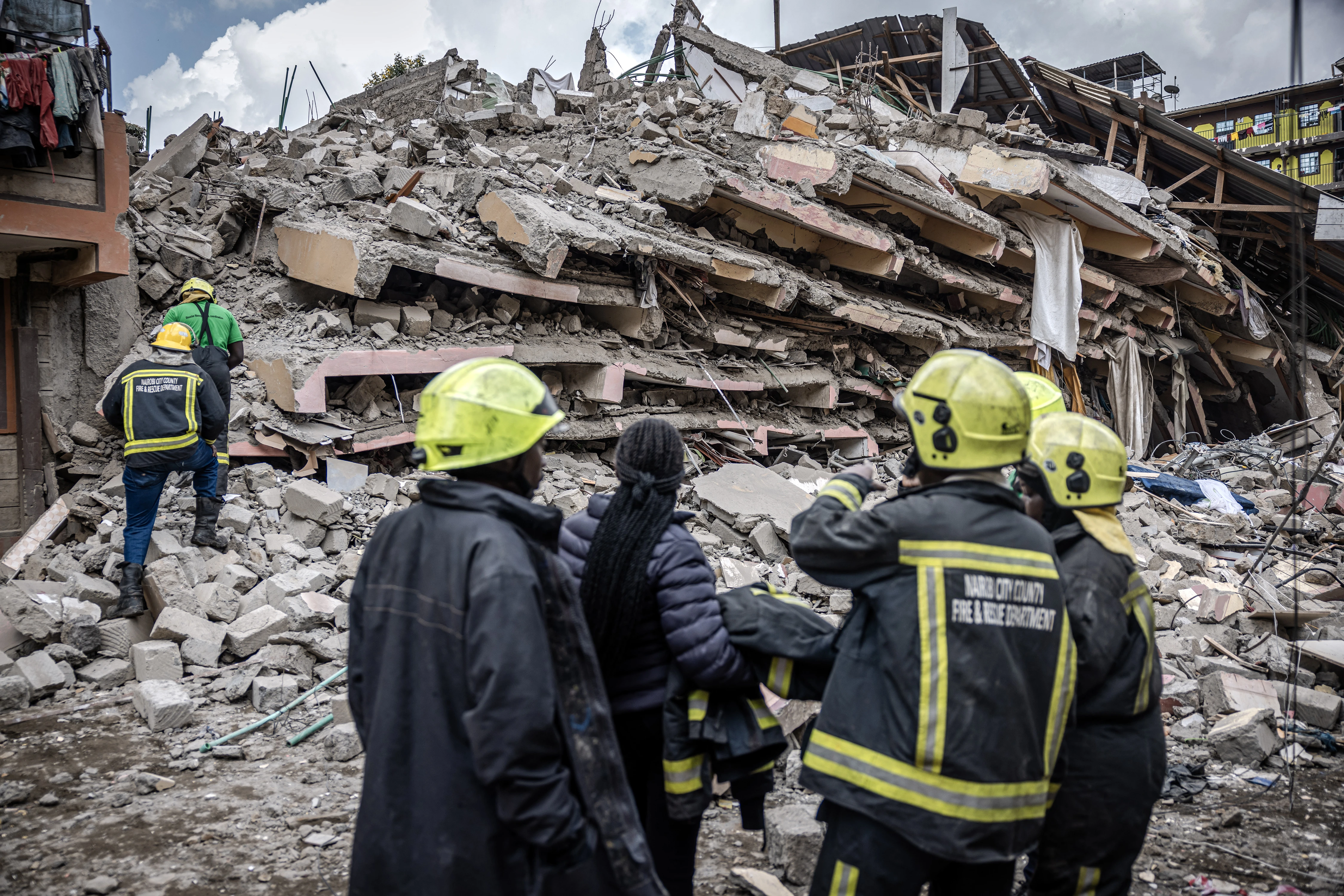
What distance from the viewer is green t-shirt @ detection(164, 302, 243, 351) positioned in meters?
5.86

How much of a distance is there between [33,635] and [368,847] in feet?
13.2

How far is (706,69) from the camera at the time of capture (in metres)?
12.9

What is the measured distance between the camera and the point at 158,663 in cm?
440

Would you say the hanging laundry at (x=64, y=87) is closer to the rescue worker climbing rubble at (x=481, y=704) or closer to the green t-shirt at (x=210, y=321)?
the green t-shirt at (x=210, y=321)

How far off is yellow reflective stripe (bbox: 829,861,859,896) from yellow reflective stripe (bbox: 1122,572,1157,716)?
887 millimetres

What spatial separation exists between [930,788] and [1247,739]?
3.30 metres

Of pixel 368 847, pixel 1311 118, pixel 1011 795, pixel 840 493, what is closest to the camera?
pixel 368 847

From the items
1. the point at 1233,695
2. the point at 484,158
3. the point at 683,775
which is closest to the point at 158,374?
the point at 484,158

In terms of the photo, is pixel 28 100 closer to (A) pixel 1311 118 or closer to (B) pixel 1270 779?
(B) pixel 1270 779

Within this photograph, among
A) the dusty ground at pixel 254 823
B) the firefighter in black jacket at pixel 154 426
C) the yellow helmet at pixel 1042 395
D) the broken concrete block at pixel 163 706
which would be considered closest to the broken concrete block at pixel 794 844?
the dusty ground at pixel 254 823

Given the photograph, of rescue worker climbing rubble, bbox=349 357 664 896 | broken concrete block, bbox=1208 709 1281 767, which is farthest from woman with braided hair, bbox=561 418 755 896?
broken concrete block, bbox=1208 709 1281 767

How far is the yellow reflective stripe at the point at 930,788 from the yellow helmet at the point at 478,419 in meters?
0.99

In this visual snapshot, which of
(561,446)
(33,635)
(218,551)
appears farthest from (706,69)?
(33,635)

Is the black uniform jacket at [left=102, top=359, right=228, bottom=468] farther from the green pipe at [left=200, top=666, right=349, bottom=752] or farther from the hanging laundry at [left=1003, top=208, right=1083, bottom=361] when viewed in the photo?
the hanging laundry at [left=1003, top=208, right=1083, bottom=361]
